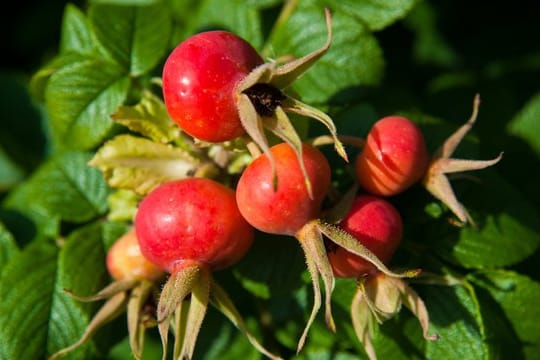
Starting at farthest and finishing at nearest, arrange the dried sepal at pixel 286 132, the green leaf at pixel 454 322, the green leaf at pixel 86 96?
1. the green leaf at pixel 86 96
2. the green leaf at pixel 454 322
3. the dried sepal at pixel 286 132

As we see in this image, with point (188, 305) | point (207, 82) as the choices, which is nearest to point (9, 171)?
point (188, 305)

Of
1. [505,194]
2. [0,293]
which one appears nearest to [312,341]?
[505,194]

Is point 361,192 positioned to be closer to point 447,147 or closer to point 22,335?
point 447,147

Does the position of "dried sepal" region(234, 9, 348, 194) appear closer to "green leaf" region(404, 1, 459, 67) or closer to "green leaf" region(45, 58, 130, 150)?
"green leaf" region(45, 58, 130, 150)

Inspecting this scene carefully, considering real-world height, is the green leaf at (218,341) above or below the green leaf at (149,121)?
below

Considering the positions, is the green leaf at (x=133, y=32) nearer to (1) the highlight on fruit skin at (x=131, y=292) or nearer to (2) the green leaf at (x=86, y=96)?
(2) the green leaf at (x=86, y=96)

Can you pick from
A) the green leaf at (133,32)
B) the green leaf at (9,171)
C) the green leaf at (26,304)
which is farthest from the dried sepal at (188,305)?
the green leaf at (9,171)
